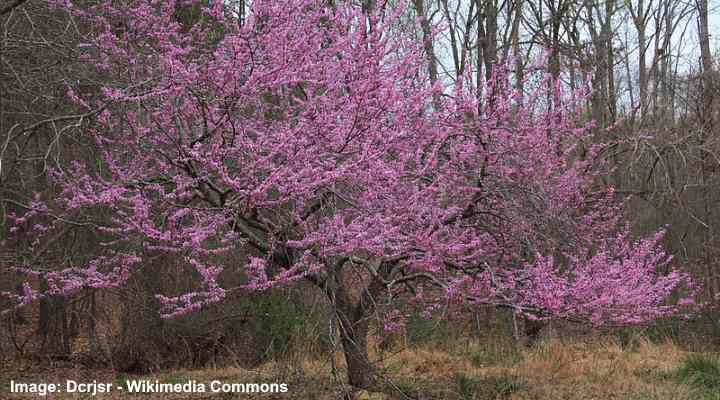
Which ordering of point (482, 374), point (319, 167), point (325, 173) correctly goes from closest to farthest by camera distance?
point (325, 173), point (319, 167), point (482, 374)

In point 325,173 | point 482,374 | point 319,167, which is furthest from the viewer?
point 482,374

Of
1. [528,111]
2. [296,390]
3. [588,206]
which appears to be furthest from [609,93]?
[296,390]

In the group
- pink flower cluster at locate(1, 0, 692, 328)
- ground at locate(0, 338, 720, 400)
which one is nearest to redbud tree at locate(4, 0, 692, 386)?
pink flower cluster at locate(1, 0, 692, 328)

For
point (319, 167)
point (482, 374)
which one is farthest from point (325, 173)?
point (482, 374)

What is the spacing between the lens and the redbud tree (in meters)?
4.60

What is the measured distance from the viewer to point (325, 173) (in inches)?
176

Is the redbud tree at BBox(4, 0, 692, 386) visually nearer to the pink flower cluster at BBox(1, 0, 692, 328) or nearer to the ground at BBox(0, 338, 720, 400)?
the pink flower cluster at BBox(1, 0, 692, 328)

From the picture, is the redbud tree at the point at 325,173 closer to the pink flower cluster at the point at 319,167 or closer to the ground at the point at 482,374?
the pink flower cluster at the point at 319,167

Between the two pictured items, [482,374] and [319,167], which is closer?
[319,167]

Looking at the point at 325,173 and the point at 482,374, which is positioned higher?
the point at 325,173

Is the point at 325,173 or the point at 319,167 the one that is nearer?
the point at 325,173

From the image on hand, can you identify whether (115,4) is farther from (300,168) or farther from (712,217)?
(712,217)

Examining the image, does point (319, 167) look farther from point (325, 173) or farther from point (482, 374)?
point (482, 374)

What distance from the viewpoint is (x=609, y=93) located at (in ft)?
43.4
